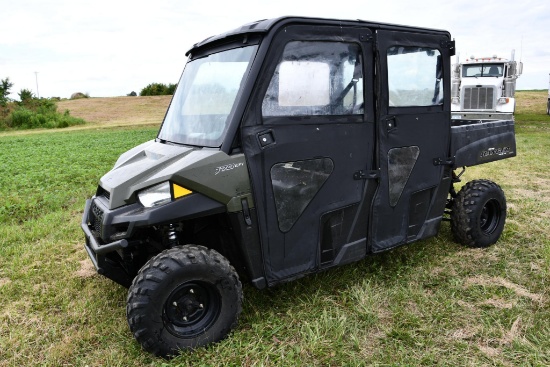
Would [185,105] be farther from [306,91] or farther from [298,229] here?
[298,229]

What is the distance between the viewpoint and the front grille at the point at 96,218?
10.3 ft

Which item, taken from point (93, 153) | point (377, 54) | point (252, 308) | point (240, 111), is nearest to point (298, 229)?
point (252, 308)

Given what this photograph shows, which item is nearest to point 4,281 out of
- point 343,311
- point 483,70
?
point 343,311

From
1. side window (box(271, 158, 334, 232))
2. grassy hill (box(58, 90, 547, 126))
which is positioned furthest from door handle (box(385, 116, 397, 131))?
grassy hill (box(58, 90, 547, 126))

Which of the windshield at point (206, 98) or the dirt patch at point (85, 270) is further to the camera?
the dirt patch at point (85, 270)

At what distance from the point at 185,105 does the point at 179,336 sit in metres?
1.79

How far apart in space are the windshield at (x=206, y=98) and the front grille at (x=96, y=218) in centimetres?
77

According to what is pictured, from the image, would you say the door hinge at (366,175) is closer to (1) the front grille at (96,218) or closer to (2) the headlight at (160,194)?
(2) the headlight at (160,194)

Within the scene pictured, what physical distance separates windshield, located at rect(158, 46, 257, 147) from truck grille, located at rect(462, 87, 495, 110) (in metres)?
15.1

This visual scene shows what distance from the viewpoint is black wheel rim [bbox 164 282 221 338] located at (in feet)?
9.79

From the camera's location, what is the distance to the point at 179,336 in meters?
2.99

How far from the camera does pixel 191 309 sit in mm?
3086

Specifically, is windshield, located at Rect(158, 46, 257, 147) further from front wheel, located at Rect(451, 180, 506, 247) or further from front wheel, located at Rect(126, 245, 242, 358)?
front wheel, located at Rect(451, 180, 506, 247)

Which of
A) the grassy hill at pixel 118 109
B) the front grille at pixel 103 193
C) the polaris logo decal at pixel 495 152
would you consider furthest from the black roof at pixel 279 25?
the grassy hill at pixel 118 109
